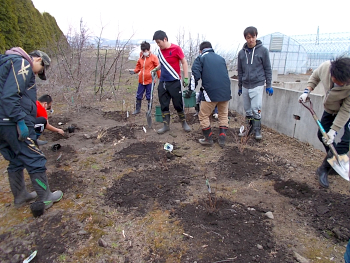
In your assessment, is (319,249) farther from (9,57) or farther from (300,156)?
(9,57)

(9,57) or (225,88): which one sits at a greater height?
(9,57)

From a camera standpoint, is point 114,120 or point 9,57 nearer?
point 9,57

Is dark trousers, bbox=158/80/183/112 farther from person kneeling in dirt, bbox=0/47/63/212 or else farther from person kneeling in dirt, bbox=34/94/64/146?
person kneeling in dirt, bbox=0/47/63/212

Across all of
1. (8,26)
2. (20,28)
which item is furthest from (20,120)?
(20,28)

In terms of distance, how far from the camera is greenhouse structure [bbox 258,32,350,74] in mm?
18531

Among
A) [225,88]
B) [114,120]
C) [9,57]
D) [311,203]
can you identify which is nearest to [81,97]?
[114,120]

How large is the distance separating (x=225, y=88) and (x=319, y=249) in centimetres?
263

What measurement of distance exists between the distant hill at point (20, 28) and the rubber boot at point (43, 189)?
6154 millimetres

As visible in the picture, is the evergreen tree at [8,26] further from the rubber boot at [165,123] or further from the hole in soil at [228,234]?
the hole in soil at [228,234]

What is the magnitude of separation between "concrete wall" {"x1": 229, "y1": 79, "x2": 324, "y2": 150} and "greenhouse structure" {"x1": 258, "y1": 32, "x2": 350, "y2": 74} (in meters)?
14.7

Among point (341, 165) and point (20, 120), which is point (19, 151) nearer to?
point (20, 120)

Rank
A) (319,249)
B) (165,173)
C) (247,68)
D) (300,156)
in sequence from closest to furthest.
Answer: (319,249) < (165,173) < (300,156) < (247,68)

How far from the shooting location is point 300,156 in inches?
156

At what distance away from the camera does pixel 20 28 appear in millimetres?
10625
